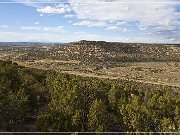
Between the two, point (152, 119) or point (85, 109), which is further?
point (85, 109)

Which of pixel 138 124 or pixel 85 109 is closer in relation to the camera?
pixel 138 124

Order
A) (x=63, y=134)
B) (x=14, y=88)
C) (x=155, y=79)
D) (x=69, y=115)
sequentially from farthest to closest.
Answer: (x=155, y=79)
(x=14, y=88)
(x=69, y=115)
(x=63, y=134)

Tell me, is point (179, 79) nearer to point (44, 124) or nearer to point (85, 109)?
point (85, 109)

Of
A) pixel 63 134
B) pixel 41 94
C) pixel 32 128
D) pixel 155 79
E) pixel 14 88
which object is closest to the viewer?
pixel 63 134

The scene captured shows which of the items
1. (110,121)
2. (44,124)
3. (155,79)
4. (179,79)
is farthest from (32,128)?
(179,79)

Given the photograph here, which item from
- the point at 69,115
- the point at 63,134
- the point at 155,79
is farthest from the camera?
the point at 155,79

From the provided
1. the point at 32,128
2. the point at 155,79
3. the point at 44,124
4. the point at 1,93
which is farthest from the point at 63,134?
the point at 155,79

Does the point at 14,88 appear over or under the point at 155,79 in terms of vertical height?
over

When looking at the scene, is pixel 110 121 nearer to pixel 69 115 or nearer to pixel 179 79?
pixel 69 115

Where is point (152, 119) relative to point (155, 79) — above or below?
above
